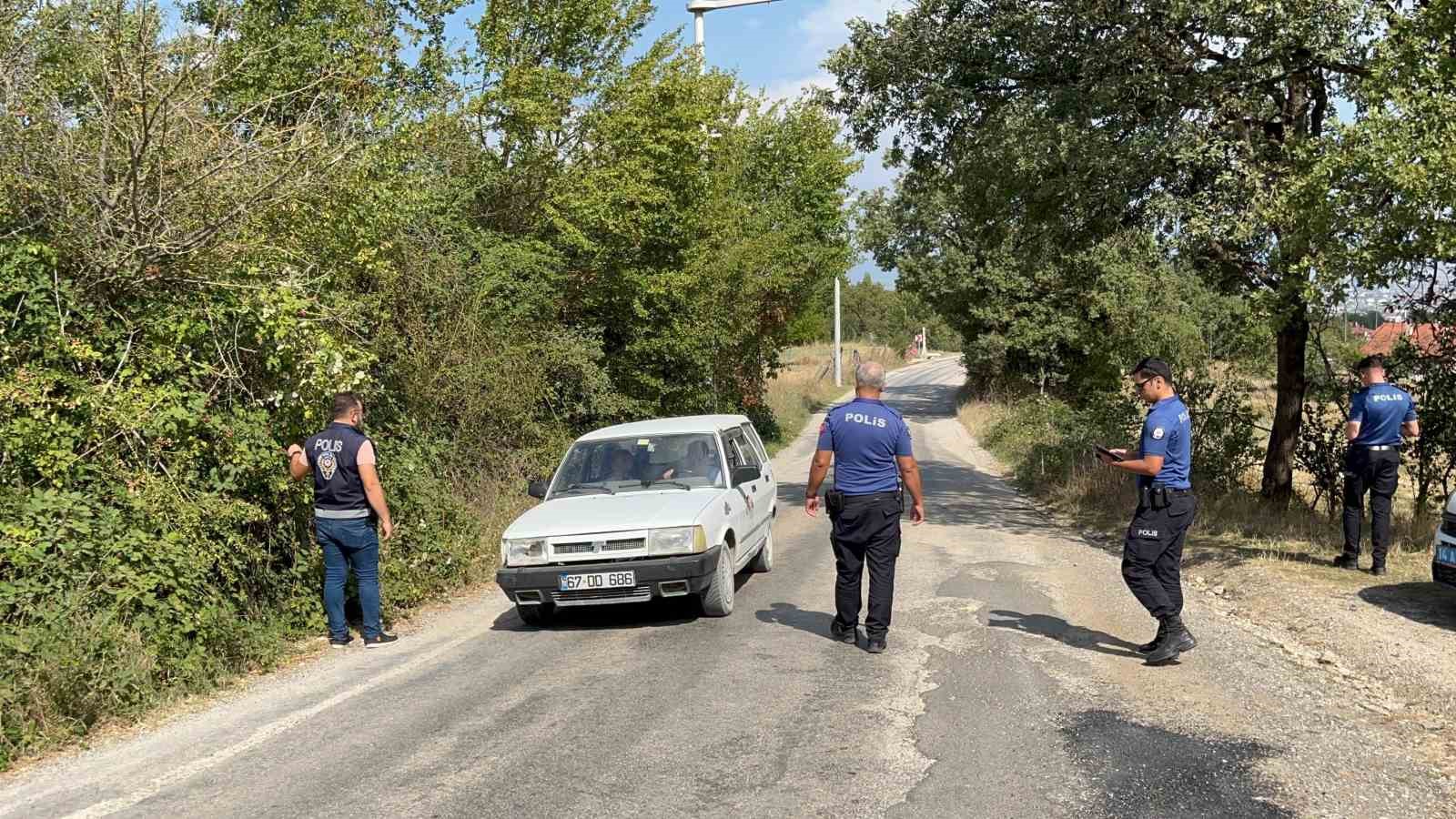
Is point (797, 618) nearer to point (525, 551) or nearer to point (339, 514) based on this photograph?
point (525, 551)

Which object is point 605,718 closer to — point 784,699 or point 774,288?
point 784,699

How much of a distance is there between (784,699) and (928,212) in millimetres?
36129

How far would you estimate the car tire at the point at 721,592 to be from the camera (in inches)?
328

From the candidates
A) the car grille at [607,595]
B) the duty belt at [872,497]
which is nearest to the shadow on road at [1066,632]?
the duty belt at [872,497]

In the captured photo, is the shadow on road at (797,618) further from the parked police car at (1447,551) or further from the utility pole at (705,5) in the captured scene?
the utility pole at (705,5)

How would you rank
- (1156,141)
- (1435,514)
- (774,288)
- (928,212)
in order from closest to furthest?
(1435,514), (1156,141), (774,288), (928,212)

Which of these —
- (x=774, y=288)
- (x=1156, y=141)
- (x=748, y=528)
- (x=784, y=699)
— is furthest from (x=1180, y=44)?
(x=774, y=288)

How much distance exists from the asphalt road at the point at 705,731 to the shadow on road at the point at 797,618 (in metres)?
0.03

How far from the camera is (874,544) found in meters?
7.25

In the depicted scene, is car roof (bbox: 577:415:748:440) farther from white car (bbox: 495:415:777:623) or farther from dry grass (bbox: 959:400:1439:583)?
dry grass (bbox: 959:400:1439:583)

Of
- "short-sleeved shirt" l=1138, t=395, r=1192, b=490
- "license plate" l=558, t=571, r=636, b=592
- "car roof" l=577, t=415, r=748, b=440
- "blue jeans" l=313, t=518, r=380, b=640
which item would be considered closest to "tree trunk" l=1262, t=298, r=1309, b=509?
"car roof" l=577, t=415, r=748, b=440

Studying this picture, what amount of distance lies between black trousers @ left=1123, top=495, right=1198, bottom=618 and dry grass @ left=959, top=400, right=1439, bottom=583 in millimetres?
3375

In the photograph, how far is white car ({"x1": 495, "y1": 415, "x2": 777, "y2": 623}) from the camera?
796 centimetres

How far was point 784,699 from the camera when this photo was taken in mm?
6086
